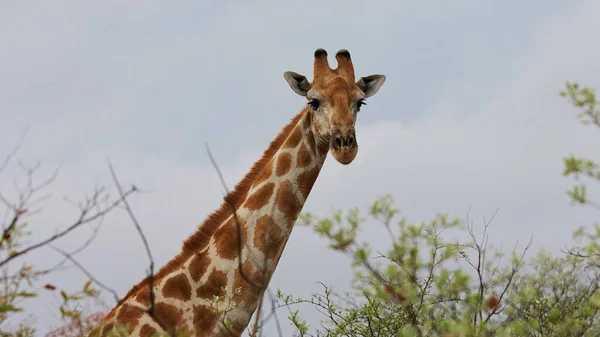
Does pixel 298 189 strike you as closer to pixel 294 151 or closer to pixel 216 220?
pixel 294 151

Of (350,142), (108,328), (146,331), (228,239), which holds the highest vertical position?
(350,142)

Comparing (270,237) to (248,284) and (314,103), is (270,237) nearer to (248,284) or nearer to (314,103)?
(248,284)

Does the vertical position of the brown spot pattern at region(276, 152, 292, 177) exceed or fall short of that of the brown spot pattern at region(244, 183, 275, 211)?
it exceeds it

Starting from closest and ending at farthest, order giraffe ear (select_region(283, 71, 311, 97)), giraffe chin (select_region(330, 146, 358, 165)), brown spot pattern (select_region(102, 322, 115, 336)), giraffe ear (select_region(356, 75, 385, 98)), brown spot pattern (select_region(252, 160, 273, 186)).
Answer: brown spot pattern (select_region(102, 322, 115, 336)), giraffe chin (select_region(330, 146, 358, 165)), brown spot pattern (select_region(252, 160, 273, 186)), giraffe ear (select_region(283, 71, 311, 97)), giraffe ear (select_region(356, 75, 385, 98))

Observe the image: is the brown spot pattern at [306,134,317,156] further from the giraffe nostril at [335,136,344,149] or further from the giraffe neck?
the giraffe nostril at [335,136,344,149]

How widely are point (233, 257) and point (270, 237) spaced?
1.42 ft

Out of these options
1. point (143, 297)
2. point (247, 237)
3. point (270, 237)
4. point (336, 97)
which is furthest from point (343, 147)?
point (143, 297)

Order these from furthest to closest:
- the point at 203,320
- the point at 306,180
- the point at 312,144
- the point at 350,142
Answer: the point at 312,144 → the point at 306,180 → the point at 350,142 → the point at 203,320

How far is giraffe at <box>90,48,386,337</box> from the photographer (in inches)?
288

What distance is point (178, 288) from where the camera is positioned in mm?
7504

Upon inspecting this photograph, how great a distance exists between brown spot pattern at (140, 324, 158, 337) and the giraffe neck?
1cm

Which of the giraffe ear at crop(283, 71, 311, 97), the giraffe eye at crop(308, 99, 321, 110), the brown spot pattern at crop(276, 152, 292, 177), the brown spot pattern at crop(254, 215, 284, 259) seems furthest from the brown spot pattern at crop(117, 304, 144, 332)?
the giraffe ear at crop(283, 71, 311, 97)

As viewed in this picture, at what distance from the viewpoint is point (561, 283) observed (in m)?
12.4

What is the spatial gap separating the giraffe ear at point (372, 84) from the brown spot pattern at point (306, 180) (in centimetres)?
161
